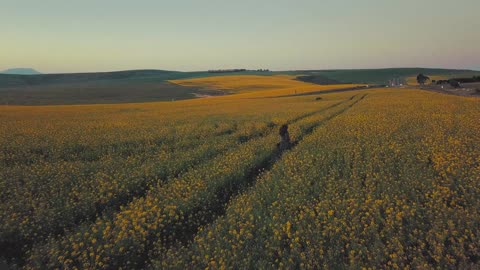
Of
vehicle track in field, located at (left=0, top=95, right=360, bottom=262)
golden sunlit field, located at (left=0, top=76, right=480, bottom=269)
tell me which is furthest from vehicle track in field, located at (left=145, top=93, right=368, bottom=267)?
vehicle track in field, located at (left=0, top=95, right=360, bottom=262)

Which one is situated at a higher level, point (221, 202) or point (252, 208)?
point (252, 208)

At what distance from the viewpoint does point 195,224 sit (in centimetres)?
715

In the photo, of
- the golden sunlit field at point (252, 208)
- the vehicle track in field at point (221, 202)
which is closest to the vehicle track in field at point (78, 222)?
the golden sunlit field at point (252, 208)

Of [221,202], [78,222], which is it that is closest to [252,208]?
[221,202]

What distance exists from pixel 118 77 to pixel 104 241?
180 metres

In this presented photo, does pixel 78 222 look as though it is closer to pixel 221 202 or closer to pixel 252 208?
pixel 221 202

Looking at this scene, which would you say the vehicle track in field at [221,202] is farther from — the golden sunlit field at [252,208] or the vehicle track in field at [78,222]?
the vehicle track in field at [78,222]

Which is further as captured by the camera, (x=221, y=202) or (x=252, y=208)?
(x=221, y=202)

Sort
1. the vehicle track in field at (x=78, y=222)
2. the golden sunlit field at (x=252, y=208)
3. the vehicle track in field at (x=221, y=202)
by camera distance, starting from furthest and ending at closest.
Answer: the vehicle track in field at (x=221, y=202), the vehicle track in field at (x=78, y=222), the golden sunlit field at (x=252, y=208)

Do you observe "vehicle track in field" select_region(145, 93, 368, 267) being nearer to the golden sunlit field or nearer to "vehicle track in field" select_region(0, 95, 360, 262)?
the golden sunlit field

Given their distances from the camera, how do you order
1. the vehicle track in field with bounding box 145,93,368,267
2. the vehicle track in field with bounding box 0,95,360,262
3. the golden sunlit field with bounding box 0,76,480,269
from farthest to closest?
1. the vehicle track in field with bounding box 145,93,368,267
2. the vehicle track in field with bounding box 0,95,360,262
3. the golden sunlit field with bounding box 0,76,480,269

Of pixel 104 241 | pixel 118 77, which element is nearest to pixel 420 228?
pixel 104 241

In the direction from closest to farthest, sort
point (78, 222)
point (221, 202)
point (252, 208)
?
point (252, 208), point (78, 222), point (221, 202)

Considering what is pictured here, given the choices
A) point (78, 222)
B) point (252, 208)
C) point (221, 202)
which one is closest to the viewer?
point (252, 208)
